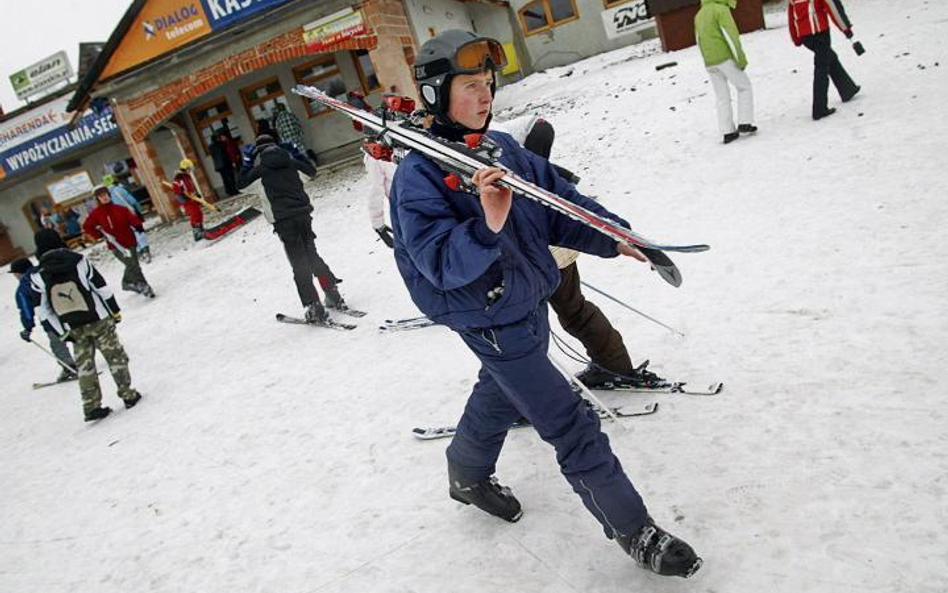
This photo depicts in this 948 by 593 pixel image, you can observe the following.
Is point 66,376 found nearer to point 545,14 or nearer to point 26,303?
point 26,303

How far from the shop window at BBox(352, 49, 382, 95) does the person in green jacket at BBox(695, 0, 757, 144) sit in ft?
39.1

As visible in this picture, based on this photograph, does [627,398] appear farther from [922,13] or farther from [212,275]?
[922,13]

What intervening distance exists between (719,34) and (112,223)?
10183 millimetres

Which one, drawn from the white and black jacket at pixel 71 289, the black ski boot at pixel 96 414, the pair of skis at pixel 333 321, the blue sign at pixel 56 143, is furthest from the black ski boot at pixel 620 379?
the blue sign at pixel 56 143

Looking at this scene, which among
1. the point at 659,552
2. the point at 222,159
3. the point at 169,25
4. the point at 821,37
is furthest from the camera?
the point at 222,159

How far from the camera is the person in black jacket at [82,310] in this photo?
618 centimetres

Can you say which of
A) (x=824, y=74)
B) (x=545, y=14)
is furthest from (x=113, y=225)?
(x=545, y=14)

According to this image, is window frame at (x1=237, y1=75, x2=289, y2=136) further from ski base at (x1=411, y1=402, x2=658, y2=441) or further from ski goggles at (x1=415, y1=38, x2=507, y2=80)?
ski goggles at (x1=415, y1=38, x2=507, y2=80)

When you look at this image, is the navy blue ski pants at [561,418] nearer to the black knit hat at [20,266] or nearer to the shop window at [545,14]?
the black knit hat at [20,266]

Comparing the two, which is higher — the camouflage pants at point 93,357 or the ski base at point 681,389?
the camouflage pants at point 93,357

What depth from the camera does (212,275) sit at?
1145 cm

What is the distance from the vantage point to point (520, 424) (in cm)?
371

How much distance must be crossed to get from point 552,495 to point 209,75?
53.0 ft

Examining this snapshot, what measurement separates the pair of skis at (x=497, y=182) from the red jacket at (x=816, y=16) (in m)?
6.92
